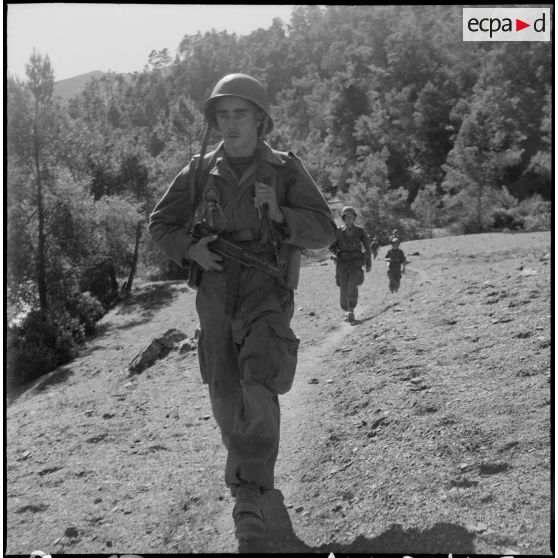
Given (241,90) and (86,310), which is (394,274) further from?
(241,90)

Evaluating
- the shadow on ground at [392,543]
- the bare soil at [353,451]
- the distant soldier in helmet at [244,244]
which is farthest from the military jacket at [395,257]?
the shadow on ground at [392,543]

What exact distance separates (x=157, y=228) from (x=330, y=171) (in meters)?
39.7

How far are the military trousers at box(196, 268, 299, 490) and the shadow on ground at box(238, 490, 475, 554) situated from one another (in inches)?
14.1

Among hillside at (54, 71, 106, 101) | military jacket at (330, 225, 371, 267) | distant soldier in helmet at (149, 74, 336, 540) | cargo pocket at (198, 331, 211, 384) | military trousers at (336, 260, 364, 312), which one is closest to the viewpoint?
distant soldier in helmet at (149, 74, 336, 540)

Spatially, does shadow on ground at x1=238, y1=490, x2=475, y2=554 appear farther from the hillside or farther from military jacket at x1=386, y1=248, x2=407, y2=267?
military jacket at x1=386, y1=248, x2=407, y2=267

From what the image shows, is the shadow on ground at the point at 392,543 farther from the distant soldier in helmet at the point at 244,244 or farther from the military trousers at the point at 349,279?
the military trousers at the point at 349,279

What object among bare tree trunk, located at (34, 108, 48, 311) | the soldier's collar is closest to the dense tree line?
bare tree trunk, located at (34, 108, 48, 311)

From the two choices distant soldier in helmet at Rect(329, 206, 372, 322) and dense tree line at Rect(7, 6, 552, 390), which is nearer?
distant soldier in helmet at Rect(329, 206, 372, 322)

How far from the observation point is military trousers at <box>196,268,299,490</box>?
351cm

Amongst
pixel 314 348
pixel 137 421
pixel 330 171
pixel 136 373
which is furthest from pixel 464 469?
pixel 330 171

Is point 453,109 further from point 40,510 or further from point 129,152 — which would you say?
point 40,510

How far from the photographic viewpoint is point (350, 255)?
1046 cm

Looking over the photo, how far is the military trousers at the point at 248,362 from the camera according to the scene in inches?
138

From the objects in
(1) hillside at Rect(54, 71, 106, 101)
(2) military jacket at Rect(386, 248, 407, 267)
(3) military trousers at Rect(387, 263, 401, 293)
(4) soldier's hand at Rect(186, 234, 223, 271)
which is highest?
(1) hillside at Rect(54, 71, 106, 101)
